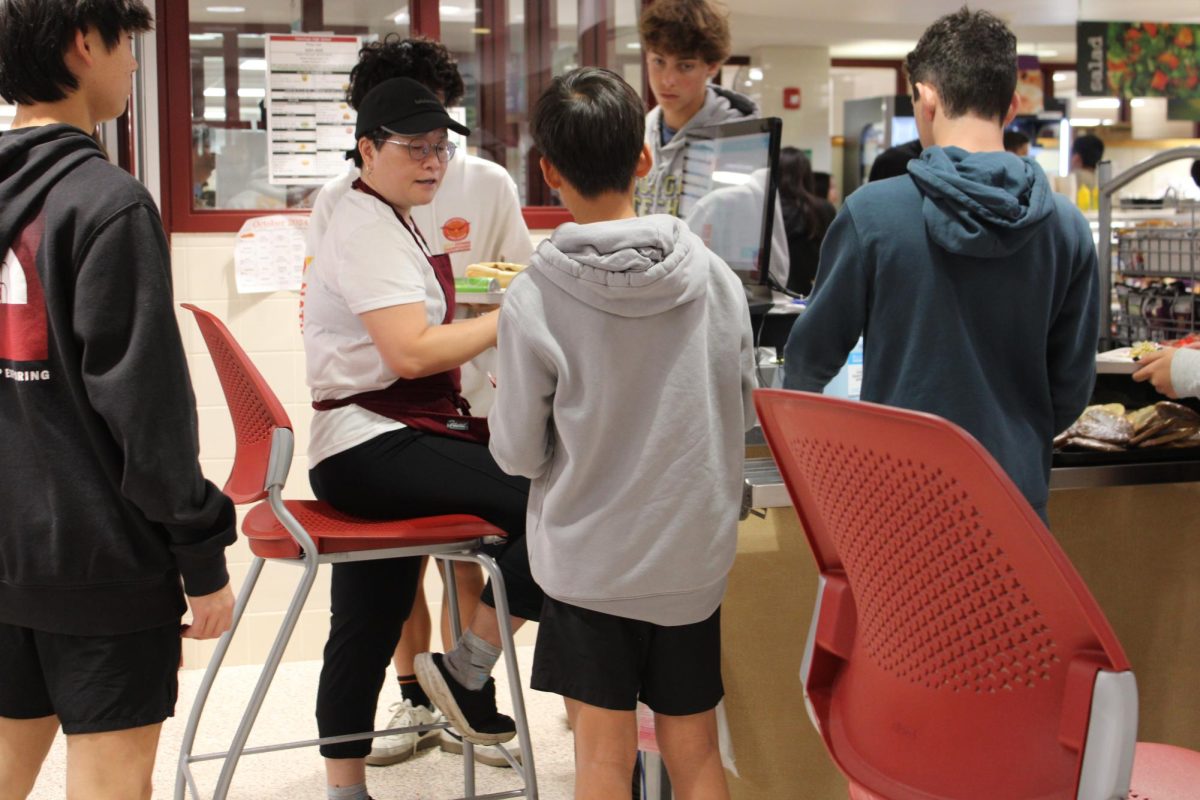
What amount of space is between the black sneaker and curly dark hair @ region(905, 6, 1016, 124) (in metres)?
1.28

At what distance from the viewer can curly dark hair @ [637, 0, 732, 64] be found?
9.96 feet

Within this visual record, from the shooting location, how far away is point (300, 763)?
3.07 m

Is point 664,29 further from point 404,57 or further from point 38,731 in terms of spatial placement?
point 38,731

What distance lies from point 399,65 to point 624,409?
1.23 metres

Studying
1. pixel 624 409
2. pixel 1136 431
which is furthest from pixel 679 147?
pixel 624 409

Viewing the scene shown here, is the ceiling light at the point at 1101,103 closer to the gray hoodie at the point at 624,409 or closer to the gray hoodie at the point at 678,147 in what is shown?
the gray hoodie at the point at 678,147

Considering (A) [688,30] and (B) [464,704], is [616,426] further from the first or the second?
(A) [688,30]

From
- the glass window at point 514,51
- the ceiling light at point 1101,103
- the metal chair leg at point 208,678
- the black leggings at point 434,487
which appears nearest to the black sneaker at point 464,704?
the black leggings at point 434,487

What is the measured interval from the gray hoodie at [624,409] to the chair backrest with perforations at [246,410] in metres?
0.50

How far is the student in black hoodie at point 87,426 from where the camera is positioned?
1.55 m

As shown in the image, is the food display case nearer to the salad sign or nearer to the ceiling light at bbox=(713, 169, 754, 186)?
the ceiling light at bbox=(713, 169, 754, 186)

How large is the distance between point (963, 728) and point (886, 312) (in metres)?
0.68

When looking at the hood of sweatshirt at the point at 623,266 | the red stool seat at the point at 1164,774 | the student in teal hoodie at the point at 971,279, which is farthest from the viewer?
the student in teal hoodie at the point at 971,279

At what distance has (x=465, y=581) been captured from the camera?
10.6 feet
